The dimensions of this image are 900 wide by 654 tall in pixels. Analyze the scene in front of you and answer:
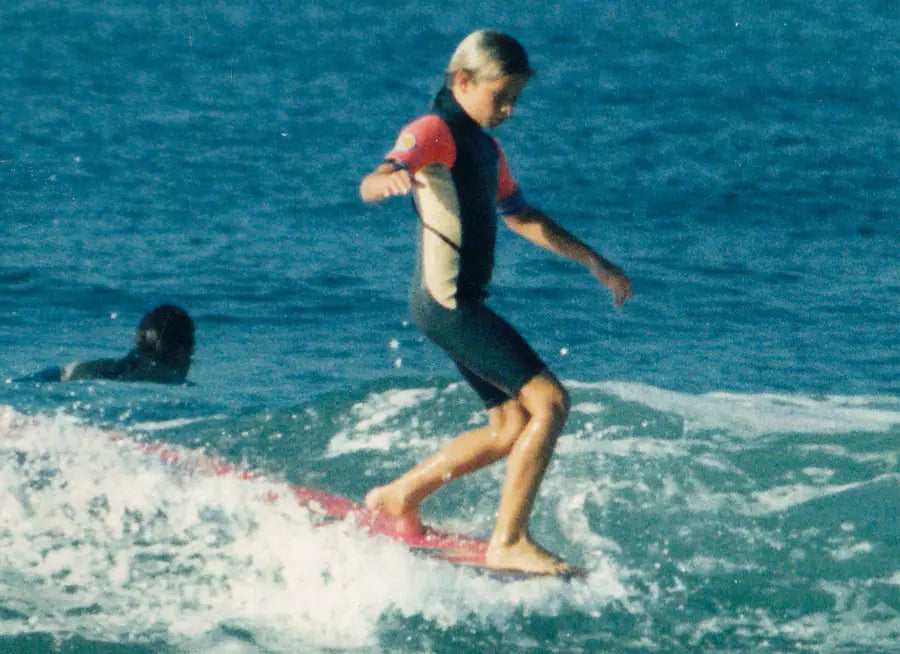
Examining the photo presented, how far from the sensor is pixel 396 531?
24.0ft

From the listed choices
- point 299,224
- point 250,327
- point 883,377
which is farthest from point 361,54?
point 883,377

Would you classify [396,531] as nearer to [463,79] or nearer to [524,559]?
[524,559]

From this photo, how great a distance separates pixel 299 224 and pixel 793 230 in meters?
4.50

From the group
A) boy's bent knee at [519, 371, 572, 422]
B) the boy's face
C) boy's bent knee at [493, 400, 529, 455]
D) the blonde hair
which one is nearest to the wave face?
boy's bent knee at [493, 400, 529, 455]

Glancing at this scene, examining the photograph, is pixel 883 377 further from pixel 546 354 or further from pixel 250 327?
pixel 250 327

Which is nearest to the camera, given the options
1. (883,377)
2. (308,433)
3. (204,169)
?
(308,433)

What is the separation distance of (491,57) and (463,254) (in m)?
0.79

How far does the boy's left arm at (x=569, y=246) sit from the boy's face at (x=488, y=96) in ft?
1.91

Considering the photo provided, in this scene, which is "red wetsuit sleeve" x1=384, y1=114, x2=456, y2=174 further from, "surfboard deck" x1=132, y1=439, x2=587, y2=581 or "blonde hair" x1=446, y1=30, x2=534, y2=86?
"surfboard deck" x1=132, y1=439, x2=587, y2=581

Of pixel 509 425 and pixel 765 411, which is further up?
pixel 509 425

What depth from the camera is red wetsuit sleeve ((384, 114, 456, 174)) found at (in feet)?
21.0

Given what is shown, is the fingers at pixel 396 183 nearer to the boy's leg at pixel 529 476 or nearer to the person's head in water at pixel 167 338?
the boy's leg at pixel 529 476

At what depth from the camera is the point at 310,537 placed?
7.18m

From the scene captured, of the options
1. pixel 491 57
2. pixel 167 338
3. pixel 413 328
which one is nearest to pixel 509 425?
pixel 491 57
